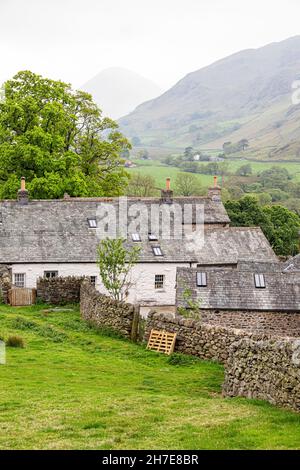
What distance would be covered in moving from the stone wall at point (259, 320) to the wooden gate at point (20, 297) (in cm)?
1091

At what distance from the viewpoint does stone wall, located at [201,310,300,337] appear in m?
35.9

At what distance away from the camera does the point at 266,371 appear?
19281 mm

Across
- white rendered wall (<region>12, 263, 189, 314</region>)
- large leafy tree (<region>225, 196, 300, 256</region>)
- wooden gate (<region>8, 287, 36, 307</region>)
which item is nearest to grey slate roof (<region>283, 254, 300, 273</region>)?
white rendered wall (<region>12, 263, 189, 314</region>)

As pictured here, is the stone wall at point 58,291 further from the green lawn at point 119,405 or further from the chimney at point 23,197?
the green lawn at point 119,405

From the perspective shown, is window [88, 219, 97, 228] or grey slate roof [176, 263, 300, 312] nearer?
grey slate roof [176, 263, 300, 312]

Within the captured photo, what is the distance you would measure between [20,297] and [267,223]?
45.7 m

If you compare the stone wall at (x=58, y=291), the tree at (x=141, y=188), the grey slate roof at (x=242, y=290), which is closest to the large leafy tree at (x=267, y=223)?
the tree at (x=141, y=188)

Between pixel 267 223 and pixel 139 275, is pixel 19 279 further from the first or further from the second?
pixel 267 223

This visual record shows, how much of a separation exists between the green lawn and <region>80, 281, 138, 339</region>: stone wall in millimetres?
1696

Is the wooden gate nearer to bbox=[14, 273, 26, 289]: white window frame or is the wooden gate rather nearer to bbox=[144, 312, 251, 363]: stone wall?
bbox=[14, 273, 26, 289]: white window frame

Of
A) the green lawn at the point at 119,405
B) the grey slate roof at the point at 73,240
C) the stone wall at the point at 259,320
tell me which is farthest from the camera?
the grey slate roof at the point at 73,240

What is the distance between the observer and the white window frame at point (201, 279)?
37500 millimetres

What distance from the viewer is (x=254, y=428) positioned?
1526cm

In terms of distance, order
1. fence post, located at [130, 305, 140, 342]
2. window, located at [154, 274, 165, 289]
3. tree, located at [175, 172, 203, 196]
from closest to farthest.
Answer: fence post, located at [130, 305, 140, 342] → window, located at [154, 274, 165, 289] → tree, located at [175, 172, 203, 196]
